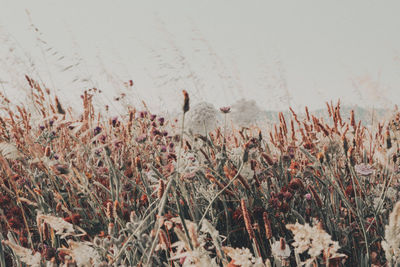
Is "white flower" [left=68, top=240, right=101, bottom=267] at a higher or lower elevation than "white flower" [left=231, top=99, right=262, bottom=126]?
lower

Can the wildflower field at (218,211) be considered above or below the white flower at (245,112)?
below

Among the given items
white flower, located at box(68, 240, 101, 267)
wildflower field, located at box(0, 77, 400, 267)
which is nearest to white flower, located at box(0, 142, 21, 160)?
wildflower field, located at box(0, 77, 400, 267)

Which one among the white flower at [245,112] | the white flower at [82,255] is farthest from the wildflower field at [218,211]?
the white flower at [245,112]

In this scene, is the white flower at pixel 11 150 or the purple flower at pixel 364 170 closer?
the white flower at pixel 11 150

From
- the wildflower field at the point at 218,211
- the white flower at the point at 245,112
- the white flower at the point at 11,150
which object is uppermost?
the white flower at the point at 11,150

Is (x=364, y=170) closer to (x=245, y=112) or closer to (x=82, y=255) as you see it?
(x=245, y=112)

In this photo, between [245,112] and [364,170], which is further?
[245,112]

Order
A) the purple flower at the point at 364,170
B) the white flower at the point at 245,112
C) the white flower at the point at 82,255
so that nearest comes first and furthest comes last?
the white flower at the point at 82,255 < the purple flower at the point at 364,170 < the white flower at the point at 245,112

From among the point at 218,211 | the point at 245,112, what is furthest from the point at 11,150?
the point at 245,112

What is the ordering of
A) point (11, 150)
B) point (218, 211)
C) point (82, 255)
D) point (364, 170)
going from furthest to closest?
point (218, 211) → point (364, 170) → point (11, 150) → point (82, 255)

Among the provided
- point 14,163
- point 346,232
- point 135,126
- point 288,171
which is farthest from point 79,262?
point 14,163

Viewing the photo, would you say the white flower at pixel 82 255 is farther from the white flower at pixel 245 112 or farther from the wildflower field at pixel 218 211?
the white flower at pixel 245 112

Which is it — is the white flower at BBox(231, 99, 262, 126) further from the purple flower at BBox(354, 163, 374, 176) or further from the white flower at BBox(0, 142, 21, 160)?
the white flower at BBox(0, 142, 21, 160)

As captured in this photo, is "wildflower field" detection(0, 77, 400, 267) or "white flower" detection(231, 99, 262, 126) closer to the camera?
"wildflower field" detection(0, 77, 400, 267)
